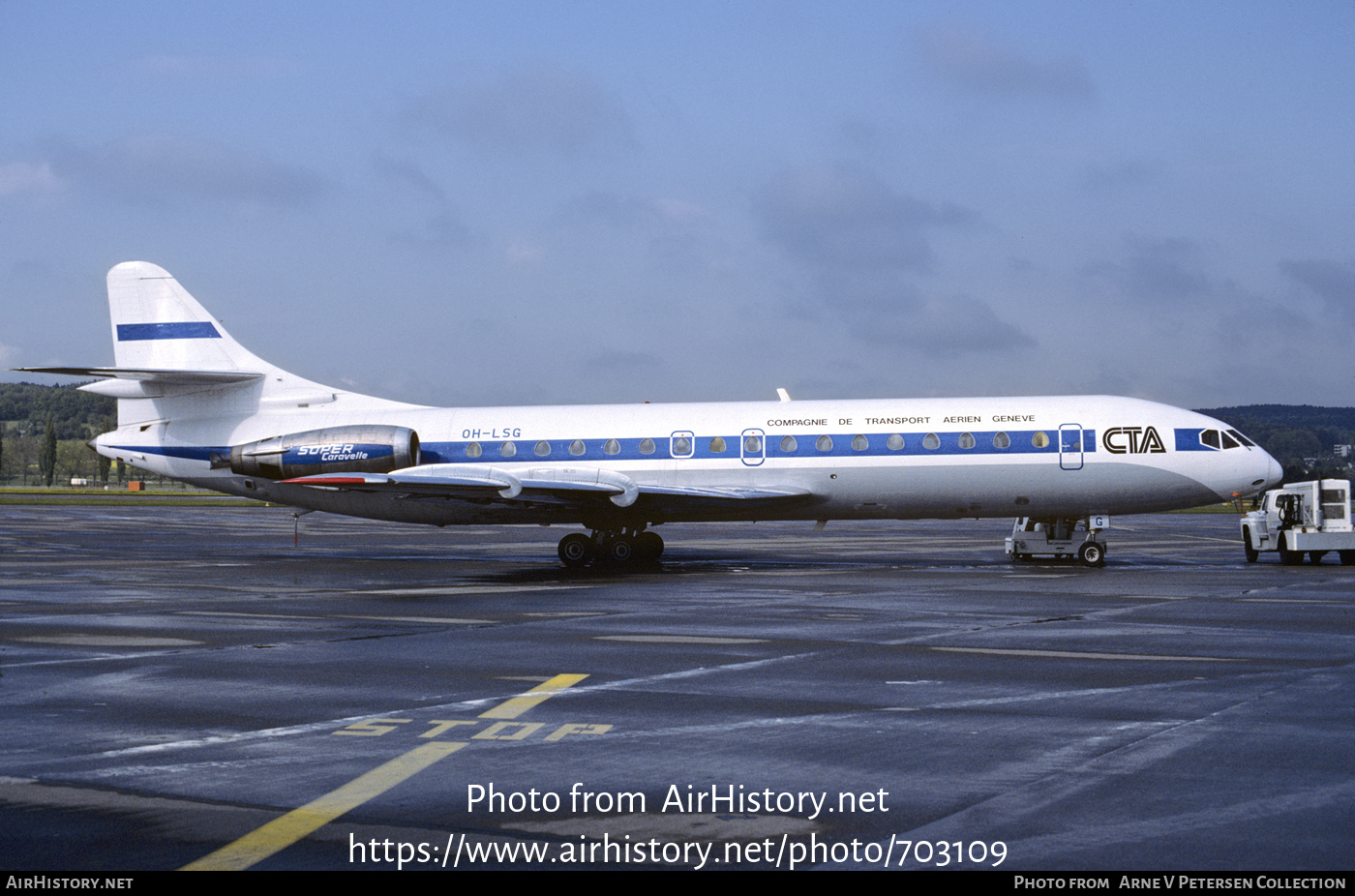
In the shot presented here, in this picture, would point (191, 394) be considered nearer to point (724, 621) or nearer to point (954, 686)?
point (724, 621)

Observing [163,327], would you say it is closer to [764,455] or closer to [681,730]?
[764,455]

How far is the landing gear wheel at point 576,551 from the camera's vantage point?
27.9 m

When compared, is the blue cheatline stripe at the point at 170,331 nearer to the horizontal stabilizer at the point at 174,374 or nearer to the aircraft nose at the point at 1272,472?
the horizontal stabilizer at the point at 174,374

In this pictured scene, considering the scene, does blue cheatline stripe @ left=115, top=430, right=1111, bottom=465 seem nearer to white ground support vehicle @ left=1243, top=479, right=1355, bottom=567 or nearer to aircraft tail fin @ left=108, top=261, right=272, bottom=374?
white ground support vehicle @ left=1243, top=479, right=1355, bottom=567

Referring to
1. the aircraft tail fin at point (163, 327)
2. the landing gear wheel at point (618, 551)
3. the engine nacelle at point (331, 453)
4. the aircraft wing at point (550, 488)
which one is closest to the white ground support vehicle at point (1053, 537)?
the aircraft wing at point (550, 488)

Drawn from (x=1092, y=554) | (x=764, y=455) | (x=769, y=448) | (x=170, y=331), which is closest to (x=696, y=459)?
(x=764, y=455)

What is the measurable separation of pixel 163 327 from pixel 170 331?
8.5 inches

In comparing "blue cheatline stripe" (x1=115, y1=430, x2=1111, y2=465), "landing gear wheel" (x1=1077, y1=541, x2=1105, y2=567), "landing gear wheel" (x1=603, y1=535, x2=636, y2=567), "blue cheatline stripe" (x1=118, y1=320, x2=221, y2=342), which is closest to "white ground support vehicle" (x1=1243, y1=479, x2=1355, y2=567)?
"blue cheatline stripe" (x1=115, y1=430, x2=1111, y2=465)

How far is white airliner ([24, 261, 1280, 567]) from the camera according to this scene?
2667cm

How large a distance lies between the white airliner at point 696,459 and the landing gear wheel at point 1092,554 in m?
0.05

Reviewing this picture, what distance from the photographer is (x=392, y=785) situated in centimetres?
721

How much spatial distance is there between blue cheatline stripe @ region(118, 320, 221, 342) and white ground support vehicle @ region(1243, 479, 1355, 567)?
2622 cm

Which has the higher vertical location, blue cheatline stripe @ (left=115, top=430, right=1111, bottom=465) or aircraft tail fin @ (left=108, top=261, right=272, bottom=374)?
aircraft tail fin @ (left=108, top=261, right=272, bottom=374)
